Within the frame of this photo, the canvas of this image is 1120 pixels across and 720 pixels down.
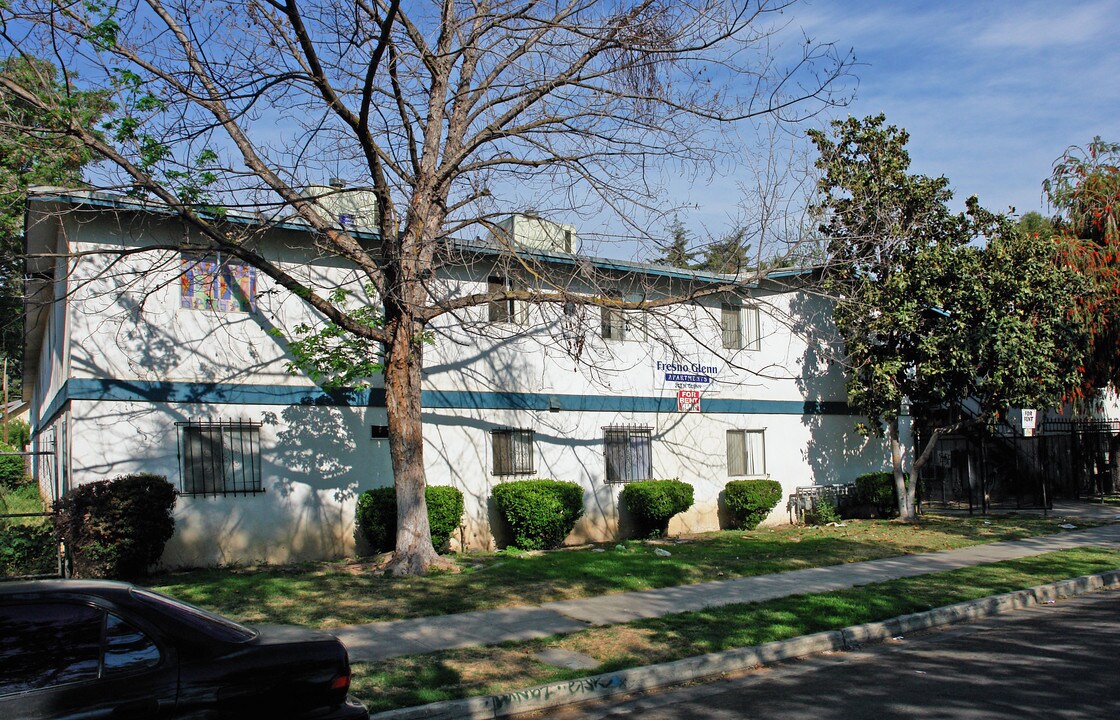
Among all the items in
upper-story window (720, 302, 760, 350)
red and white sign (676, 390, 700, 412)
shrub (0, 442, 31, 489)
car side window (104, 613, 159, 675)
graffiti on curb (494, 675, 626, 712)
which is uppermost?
upper-story window (720, 302, 760, 350)

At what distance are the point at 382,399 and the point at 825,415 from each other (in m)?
11.8

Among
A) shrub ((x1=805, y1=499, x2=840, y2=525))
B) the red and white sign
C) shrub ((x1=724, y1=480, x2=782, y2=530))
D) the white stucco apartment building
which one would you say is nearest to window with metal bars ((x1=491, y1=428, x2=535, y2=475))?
the white stucco apartment building

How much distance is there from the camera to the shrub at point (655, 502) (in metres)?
18.2

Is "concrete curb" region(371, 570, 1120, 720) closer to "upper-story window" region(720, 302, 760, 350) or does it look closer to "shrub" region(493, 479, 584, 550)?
"shrub" region(493, 479, 584, 550)

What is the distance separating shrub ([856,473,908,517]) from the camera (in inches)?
862

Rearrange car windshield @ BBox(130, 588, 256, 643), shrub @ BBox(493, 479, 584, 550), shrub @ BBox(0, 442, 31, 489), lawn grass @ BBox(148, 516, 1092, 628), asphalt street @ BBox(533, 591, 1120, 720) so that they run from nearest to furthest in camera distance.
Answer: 1. car windshield @ BBox(130, 588, 256, 643)
2. asphalt street @ BBox(533, 591, 1120, 720)
3. lawn grass @ BBox(148, 516, 1092, 628)
4. shrub @ BBox(493, 479, 584, 550)
5. shrub @ BBox(0, 442, 31, 489)

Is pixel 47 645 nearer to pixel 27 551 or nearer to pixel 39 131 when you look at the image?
pixel 39 131

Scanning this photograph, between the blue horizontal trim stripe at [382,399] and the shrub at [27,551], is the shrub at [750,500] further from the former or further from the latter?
the shrub at [27,551]

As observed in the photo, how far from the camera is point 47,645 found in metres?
4.20

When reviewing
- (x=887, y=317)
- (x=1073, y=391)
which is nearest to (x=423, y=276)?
(x=887, y=317)

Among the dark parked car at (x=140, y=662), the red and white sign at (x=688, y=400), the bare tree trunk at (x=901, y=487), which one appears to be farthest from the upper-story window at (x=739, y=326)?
the dark parked car at (x=140, y=662)

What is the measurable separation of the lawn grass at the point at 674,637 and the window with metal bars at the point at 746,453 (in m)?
7.48

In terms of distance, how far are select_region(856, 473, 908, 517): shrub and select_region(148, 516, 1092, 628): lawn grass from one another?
3.02 m

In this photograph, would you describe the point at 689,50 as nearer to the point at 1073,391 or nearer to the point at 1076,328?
the point at 1076,328
